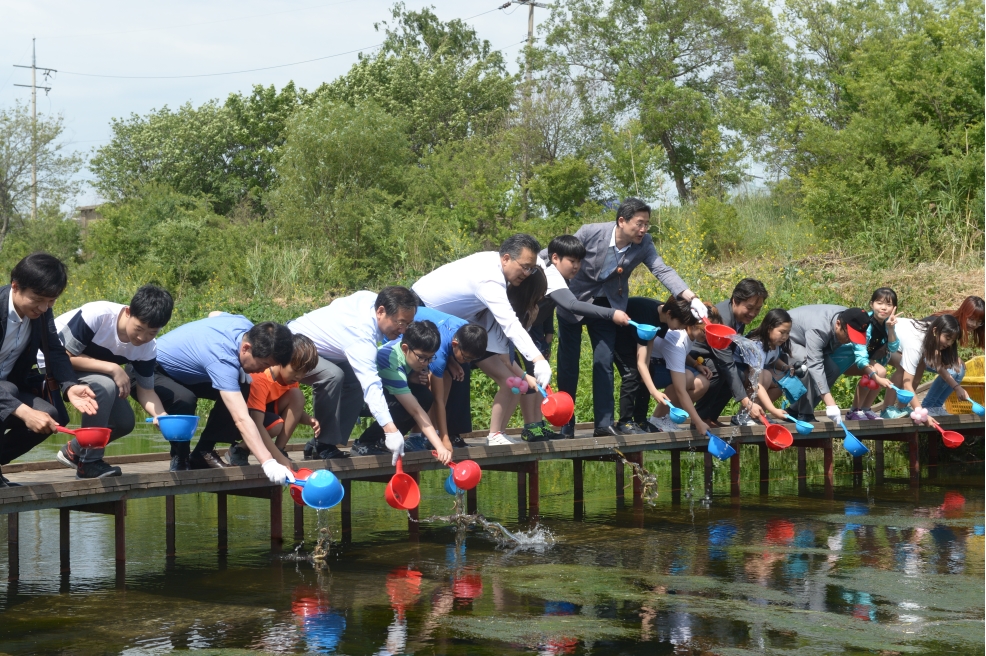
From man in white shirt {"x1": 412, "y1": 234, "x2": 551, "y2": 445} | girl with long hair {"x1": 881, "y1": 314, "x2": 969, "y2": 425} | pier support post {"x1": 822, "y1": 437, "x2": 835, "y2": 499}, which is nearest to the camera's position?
man in white shirt {"x1": 412, "y1": 234, "x2": 551, "y2": 445}

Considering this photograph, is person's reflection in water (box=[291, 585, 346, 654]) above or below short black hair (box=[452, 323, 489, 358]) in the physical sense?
below

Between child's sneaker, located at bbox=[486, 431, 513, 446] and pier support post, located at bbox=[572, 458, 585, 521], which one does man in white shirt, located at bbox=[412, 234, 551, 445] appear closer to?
child's sneaker, located at bbox=[486, 431, 513, 446]

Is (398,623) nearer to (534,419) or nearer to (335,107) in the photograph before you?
(534,419)

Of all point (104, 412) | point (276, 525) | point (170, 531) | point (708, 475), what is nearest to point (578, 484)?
point (708, 475)

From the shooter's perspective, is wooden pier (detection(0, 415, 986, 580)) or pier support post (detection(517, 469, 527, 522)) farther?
pier support post (detection(517, 469, 527, 522))

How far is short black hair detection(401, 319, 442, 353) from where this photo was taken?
5934mm

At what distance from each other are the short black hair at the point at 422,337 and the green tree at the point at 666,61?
72.1 feet

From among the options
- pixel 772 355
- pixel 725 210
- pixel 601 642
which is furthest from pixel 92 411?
pixel 725 210

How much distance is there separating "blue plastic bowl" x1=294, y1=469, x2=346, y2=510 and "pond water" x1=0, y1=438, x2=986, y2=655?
1.63ft

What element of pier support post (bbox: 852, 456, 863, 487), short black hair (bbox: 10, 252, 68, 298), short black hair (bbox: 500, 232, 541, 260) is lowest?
pier support post (bbox: 852, 456, 863, 487)

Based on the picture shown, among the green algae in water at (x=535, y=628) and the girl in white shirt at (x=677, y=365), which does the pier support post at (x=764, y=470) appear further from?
the green algae in water at (x=535, y=628)

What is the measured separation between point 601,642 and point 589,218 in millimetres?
18288

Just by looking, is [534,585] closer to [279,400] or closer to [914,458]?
[279,400]

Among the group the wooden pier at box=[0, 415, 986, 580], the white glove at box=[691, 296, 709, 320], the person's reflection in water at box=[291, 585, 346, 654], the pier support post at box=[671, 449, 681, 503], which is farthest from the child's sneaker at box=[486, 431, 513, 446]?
the pier support post at box=[671, 449, 681, 503]
